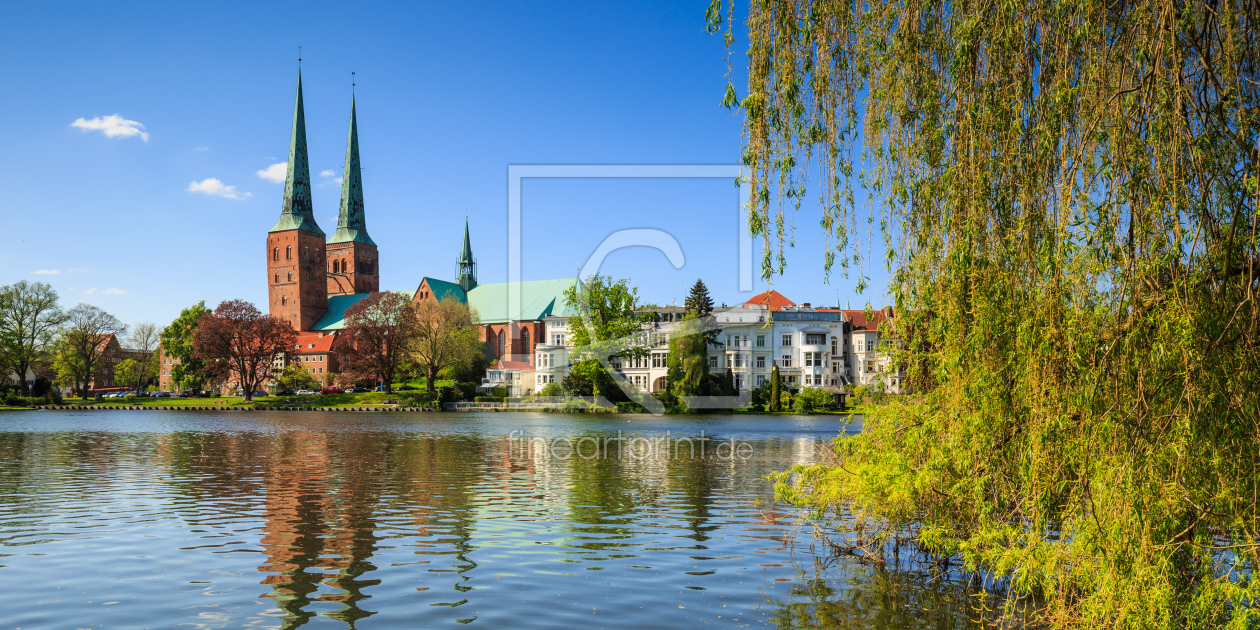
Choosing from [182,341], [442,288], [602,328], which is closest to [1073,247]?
[602,328]

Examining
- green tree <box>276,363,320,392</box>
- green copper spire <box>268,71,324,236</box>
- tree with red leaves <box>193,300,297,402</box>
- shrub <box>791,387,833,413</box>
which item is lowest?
shrub <box>791,387,833,413</box>

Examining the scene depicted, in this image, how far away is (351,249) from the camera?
140 meters

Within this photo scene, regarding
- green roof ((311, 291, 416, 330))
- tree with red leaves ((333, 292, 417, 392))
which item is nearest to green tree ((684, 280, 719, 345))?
tree with red leaves ((333, 292, 417, 392))

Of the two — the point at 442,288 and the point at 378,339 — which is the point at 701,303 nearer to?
the point at 378,339

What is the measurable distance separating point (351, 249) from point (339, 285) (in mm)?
7023

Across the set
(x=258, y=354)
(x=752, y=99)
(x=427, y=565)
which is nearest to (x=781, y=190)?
(x=752, y=99)

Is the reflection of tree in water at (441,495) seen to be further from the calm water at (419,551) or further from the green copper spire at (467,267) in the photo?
the green copper spire at (467,267)

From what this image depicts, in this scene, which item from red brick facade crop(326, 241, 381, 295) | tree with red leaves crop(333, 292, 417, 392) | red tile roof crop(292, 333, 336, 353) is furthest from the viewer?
red brick facade crop(326, 241, 381, 295)

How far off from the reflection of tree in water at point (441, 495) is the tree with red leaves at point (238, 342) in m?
65.3

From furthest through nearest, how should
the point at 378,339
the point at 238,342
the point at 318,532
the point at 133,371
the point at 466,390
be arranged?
the point at 133,371, the point at 378,339, the point at 238,342, the point at 466,390, the point at 318,532

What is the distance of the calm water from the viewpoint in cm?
938

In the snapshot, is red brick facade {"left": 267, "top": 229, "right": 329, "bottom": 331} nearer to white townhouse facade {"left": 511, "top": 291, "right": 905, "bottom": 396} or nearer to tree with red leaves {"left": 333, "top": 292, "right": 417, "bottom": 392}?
tree with red leaves {"left": 333, "top": 292, "right": 417, "bottom": 392}

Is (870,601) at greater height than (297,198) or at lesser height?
lesser

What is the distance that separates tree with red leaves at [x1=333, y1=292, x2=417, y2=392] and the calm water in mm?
67705
